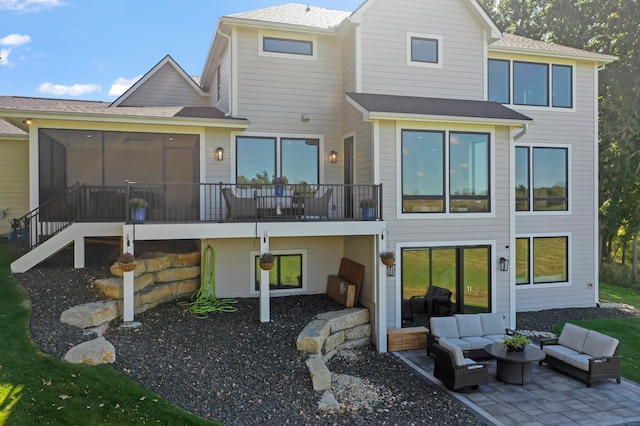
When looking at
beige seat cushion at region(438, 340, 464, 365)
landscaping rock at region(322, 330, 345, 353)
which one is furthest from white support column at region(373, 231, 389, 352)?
beige seat cushion at region(438, 340, 464, 365)

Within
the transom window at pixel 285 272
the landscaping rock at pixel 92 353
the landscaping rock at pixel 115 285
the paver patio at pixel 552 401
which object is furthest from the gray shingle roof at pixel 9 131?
the paver patio at pixel 552 401

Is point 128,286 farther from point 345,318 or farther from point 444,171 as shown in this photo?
point 444,171

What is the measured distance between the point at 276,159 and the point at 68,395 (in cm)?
760

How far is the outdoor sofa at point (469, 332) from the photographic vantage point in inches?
360

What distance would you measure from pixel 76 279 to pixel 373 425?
729 cm

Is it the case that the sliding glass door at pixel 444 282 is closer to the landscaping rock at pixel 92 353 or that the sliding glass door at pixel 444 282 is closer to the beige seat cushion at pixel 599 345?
the beige seat cushion at pixel 599 345

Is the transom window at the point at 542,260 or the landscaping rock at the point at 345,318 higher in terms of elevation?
the transom window at the point at 542,260

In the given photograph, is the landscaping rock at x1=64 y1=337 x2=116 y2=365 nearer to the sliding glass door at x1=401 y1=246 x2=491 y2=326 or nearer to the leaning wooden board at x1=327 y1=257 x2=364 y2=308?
the leaning wooden board at x1=327 y1=257 x2=364 y2=308

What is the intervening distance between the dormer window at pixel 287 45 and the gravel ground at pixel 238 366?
7.12 metres

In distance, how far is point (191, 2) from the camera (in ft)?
70.9

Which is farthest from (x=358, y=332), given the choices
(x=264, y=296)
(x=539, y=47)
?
(x=539, y=47)

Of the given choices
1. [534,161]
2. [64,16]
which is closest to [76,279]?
[534,161]

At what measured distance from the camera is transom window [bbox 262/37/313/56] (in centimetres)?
1157

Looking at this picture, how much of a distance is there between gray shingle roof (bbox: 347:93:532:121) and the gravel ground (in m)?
5.43
